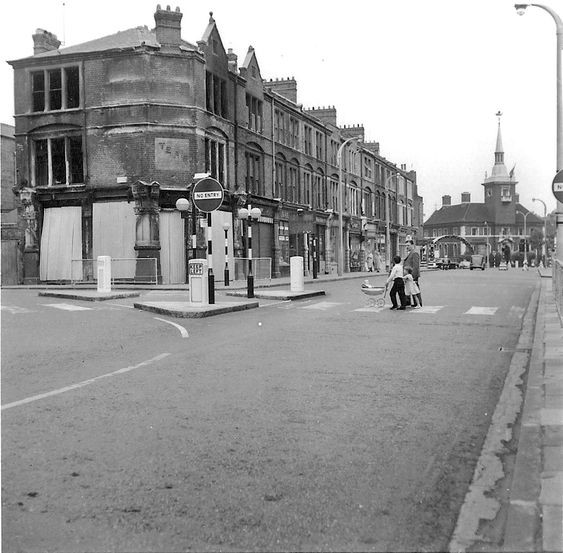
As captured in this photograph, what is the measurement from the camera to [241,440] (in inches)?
202

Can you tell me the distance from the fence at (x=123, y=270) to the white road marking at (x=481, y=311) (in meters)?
17.5

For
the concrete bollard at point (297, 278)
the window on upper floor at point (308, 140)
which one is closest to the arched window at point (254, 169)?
the window on upper floor at point (308, 140)

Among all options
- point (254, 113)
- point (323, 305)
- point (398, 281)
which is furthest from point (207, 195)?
point (254, 113)

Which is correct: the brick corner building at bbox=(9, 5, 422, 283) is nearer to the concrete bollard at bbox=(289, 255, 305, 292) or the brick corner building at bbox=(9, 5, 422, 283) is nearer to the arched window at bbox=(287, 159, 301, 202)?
the arched window at bbox=(287, 159, 301, 202)

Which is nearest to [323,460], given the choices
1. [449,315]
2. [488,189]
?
[449,315]

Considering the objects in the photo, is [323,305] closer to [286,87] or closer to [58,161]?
[58,161]

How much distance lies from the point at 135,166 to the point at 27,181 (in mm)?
6197

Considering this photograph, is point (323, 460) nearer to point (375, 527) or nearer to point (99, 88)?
point (375, 527)

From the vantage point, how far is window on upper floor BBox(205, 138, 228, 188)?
34.9 m

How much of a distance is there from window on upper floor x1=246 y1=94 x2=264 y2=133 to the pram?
2456 centimetres

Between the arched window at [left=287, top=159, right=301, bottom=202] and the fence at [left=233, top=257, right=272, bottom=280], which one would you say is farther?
the arched window at [left=287, top=159, right=301, bottom=202]

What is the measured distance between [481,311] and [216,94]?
2402cm

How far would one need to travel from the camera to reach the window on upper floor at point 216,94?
3544 centimetres

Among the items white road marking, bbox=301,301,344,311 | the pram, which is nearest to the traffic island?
white road marking, bbox=301,301,344,311
